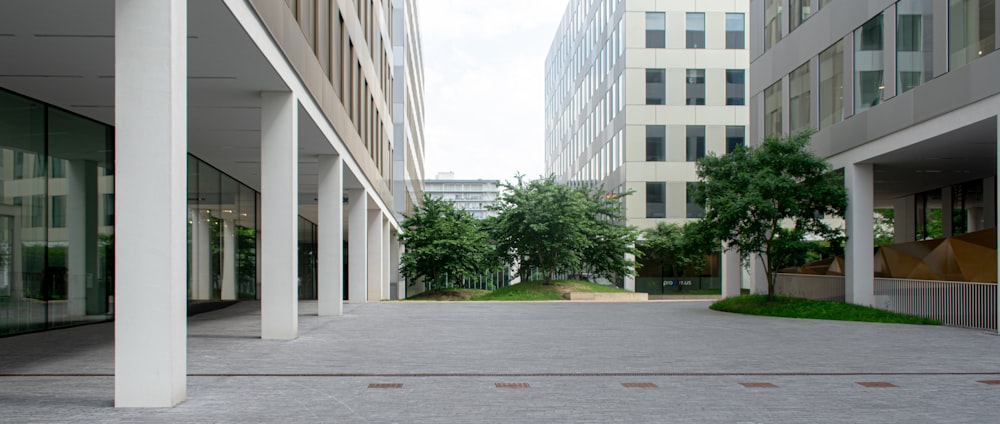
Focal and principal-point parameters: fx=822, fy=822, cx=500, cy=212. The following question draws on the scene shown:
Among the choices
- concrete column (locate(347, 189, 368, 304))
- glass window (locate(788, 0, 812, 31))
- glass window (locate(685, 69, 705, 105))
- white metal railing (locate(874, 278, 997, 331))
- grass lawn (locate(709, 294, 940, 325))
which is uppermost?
glass window (locate(685, 69, 705, 105))

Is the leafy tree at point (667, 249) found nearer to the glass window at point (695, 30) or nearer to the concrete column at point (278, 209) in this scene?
the glass window at point (695, 30)

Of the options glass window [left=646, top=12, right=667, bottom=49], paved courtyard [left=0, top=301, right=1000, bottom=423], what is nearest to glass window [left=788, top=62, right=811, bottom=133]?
paved courtyard [left=0, top=301, right=1000, bottom=423]

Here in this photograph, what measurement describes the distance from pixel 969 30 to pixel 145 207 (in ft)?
52.5

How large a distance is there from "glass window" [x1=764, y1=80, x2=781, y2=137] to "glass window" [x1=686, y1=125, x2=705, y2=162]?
67.0 feet

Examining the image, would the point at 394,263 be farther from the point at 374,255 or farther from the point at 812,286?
the point at 812,286

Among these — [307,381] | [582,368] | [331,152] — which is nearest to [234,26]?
[307,381]

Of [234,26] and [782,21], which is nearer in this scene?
[234,26]

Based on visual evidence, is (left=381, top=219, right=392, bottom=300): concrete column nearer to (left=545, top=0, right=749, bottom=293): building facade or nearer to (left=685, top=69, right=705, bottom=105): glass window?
(left=545, top=0, right=749, bottom=293): building facade

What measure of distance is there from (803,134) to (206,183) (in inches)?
634

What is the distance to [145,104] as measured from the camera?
7.20m

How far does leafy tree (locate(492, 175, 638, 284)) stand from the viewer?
120ft

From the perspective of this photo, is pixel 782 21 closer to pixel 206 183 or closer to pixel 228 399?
pixel 206 183

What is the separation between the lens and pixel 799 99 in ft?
82.7

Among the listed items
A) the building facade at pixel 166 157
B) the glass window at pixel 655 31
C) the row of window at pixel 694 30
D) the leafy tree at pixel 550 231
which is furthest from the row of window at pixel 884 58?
the row of window at pixel 694 30
